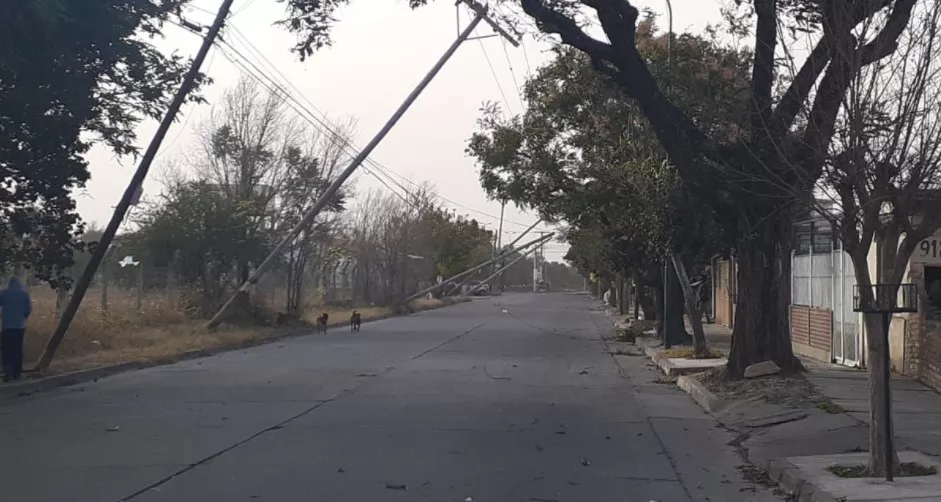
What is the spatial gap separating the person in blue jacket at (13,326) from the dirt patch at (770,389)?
38.3ft

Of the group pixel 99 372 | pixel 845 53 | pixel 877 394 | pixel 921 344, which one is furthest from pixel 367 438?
pixel 99 372

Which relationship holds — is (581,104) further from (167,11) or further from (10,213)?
(10,213)

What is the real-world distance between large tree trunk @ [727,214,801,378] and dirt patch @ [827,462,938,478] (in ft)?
24.7

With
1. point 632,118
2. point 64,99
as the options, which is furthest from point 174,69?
point 632,118

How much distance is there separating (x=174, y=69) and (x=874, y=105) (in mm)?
14854

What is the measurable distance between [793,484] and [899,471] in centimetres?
88

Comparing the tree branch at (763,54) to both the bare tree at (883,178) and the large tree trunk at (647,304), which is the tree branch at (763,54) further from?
the large tree trunk at (647,304)

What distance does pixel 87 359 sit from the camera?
863 inches

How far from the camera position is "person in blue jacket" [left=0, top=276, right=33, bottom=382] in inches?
704

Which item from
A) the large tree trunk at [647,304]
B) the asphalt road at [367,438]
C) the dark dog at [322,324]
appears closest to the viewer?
the asphalt road at [367,438]

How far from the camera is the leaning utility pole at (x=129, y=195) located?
1948cm

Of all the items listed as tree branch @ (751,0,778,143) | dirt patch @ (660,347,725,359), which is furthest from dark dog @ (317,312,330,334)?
tree branch @ (751,0,778,143)

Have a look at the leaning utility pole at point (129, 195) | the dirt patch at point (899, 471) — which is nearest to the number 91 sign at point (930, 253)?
the dirt patch at point (899, 471)

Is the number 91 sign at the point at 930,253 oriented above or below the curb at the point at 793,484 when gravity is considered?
above
